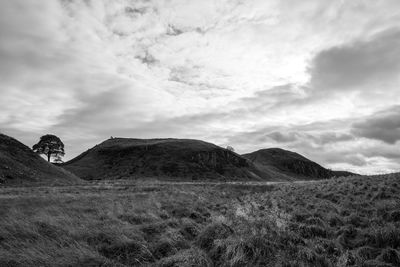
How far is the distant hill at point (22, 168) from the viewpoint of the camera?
1575 inches

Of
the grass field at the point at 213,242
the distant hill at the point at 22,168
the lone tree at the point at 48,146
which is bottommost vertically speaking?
the grass field at the point at 213,242

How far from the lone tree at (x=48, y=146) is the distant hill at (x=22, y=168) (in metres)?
29.7

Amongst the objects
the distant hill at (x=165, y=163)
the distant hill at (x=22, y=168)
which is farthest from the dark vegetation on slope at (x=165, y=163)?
the distant hill at (x=22, y=168)

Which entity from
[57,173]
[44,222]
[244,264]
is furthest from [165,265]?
[57,173]

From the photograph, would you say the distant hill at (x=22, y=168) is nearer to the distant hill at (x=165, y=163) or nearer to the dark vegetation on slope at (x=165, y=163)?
the dark vegetation on slope at (x=165, y=163)

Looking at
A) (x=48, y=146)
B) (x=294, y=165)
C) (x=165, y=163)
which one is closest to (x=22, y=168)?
(x=48, y=146)

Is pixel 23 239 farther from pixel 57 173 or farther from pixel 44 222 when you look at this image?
pixel 57 173

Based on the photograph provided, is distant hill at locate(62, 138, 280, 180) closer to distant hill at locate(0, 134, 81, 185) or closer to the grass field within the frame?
distant hill at locate(0, 134, 81, 185)

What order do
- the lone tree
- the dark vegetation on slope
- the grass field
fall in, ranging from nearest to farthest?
the grass field < the lone tree < the dark vegetation on slope

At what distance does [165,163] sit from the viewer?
105 meters

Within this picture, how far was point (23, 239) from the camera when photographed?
816 centimetres

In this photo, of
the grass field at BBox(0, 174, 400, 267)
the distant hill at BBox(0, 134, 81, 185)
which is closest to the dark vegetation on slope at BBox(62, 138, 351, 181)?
the distant hill at BBox(0, 134, 81, 185)

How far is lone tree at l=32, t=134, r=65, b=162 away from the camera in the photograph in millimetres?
85000

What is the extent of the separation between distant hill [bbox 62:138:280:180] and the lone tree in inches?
389
